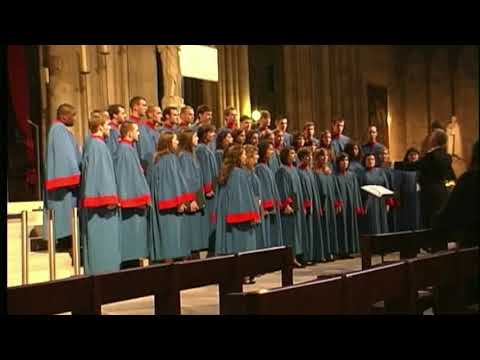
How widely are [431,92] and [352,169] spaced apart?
4217 mm

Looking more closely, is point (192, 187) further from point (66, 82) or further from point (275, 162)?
point (66, 82)

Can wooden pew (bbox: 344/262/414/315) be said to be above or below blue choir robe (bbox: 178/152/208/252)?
below

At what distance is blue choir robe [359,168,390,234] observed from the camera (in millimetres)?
12289

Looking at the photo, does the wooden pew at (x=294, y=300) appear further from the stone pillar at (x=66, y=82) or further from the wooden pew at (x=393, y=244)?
the stone pillar at (x=66, y=82)

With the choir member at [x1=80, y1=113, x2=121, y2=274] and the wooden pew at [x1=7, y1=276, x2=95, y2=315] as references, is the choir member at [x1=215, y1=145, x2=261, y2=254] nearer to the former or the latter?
the choir member at [x1=80, y1=113, x2=121, y2=274]

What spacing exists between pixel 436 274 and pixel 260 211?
4.54 meters

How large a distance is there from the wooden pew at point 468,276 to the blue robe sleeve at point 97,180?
375 centimetres

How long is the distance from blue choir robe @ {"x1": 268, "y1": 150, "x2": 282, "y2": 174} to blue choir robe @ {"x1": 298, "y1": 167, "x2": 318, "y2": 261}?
358mm

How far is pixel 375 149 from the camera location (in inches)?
498

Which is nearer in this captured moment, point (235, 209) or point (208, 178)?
point (235, 209)

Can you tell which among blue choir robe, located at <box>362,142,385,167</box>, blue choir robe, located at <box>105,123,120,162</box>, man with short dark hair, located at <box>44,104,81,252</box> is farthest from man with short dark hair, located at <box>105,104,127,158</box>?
blue choir robe, located at <box>362,142,385,167</box>

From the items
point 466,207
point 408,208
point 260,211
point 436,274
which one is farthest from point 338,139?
point 466,207
